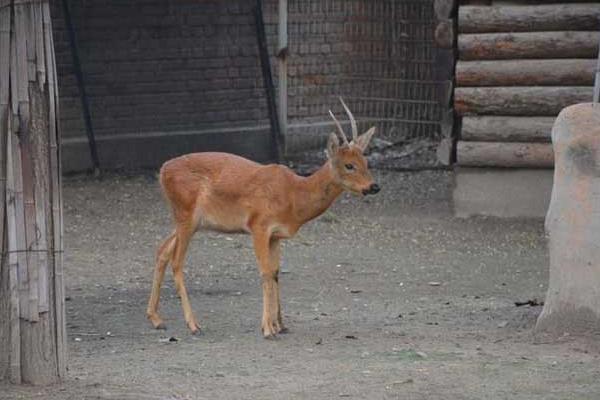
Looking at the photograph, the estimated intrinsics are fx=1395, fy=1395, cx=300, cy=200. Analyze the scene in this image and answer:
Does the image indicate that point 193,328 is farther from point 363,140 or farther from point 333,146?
point 363,140

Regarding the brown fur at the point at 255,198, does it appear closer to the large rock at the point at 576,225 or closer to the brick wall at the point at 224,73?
the large rock at the point at 576,225

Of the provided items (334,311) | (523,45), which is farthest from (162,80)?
(334,311)

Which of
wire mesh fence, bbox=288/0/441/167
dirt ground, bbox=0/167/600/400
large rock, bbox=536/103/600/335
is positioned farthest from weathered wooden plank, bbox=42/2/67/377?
wire mesh fence, bbox=288/0/441/167

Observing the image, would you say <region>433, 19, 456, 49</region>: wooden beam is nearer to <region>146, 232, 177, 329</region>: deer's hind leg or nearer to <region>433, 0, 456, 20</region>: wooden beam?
<region>433, 0, 456, 20</region>: wooden beam

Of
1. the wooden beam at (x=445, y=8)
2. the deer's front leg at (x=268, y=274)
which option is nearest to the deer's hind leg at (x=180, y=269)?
the deer's front leg at (x=268, y=274)

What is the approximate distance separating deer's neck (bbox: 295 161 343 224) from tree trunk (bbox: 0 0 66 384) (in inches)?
93.3

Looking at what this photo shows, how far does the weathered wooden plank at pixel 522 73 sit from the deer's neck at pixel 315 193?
483 cm

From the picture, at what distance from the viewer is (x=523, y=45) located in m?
13.7

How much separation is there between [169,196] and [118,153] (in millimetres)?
7572

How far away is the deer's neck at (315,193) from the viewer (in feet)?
30.3

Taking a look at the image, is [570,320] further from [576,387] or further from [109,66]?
[109,66]

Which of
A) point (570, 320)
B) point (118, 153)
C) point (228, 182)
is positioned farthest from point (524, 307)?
point (118, 153)

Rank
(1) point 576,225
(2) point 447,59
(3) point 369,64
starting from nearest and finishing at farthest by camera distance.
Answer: (1) point 576,225, (2) point 447,59, (3) point 369,64

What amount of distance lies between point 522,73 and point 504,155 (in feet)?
2.71
